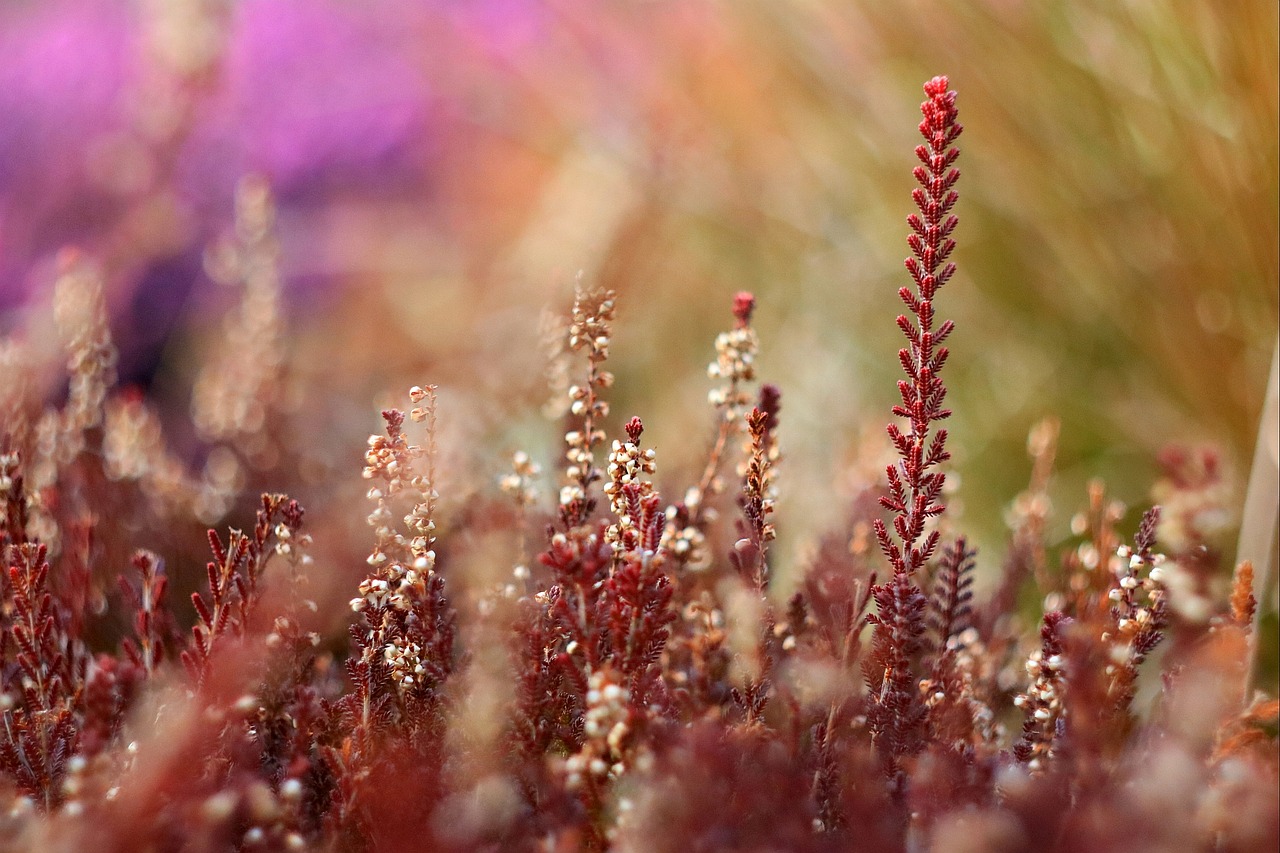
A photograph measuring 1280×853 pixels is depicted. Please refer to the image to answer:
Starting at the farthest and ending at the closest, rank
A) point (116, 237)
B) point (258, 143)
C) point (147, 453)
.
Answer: point (258, 143)
point (116, 237)
point (147, 453)

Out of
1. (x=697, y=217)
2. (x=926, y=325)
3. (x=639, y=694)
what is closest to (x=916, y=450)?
(x=926, y=325)

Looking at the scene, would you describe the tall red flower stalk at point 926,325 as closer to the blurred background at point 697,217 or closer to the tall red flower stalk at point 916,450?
the tall red flower stalk at point 916,450

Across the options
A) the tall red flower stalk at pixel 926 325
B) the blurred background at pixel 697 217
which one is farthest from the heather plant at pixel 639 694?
the blurred background at pixel 697 217

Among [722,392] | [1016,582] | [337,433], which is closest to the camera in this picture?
[722,392]

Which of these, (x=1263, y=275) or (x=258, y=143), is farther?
(x=258, y=143)

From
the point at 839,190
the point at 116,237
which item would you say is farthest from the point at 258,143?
the point at 839,190

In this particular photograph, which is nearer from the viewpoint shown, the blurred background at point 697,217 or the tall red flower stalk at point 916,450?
the tall red flower stalk at point 916,450

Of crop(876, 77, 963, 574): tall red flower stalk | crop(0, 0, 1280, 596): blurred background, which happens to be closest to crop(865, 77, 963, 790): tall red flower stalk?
crop(876, 77, 963, 574): tall red flower stalk

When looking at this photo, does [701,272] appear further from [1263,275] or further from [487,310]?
[1263,275]
